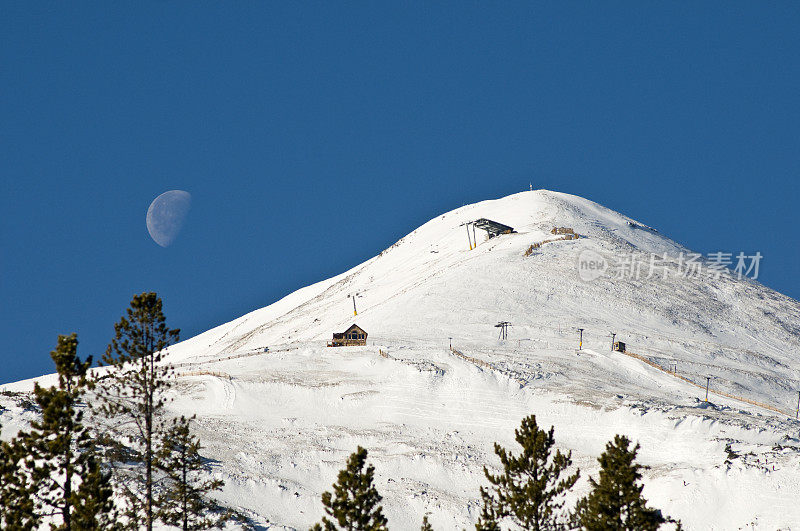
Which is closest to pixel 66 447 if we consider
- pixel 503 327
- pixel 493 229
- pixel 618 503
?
pixel 618 503

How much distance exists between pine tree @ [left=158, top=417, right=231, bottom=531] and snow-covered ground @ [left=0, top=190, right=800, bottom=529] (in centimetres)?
277

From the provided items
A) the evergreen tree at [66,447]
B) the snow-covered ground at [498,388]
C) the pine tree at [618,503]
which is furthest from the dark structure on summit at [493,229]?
the evergreen tree at [66,447]

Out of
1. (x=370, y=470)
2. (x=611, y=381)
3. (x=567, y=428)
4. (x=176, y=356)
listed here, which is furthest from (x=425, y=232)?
(x=370, y=470)

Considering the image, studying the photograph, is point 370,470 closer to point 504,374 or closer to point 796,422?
point 504,374

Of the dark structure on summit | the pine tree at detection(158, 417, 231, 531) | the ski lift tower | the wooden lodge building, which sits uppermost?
the dark structure on summit

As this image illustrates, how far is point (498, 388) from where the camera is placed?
71.1 m

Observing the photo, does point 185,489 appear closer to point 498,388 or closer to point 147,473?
point 147,473

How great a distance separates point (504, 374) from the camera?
7325 centimetres

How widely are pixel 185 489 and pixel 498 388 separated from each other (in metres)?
41.9

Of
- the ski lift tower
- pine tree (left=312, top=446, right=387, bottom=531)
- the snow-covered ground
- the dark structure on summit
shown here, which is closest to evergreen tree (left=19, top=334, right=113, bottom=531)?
pine tree (left=312, top=446, right=387, bottom=531)

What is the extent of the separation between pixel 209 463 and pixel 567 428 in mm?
27860

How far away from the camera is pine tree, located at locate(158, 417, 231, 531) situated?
3067 centimetres

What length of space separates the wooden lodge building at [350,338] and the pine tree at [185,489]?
34.7 metres

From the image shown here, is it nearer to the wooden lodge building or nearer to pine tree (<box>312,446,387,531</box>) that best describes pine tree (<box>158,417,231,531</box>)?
pine tree (<box>312,446,387,531</box>)
